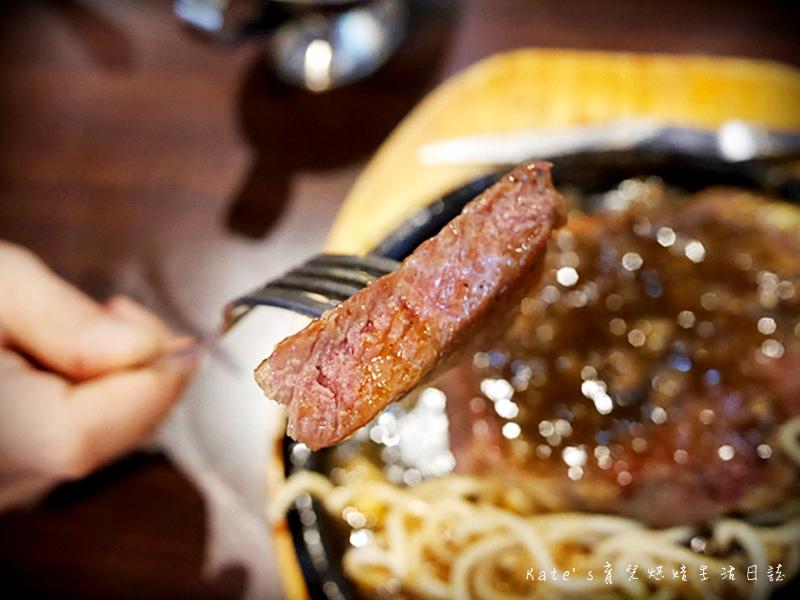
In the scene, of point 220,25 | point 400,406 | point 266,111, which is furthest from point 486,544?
point 220,25

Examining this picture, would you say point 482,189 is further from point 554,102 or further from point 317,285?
point 554,102

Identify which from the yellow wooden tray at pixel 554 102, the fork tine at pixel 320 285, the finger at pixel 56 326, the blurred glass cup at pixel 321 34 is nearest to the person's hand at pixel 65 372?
the finger at pixel 56 326

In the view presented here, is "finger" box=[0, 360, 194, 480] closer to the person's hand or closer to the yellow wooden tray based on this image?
the person's hand

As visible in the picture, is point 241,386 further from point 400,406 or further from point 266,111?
point 266,111

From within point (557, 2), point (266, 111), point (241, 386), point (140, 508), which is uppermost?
point (557, 2)

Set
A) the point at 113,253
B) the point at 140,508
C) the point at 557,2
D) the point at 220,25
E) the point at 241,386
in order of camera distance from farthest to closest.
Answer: the point at 557,2
the point at 220,25
the point at 113,253
the point at 140,508
the point at 241,386

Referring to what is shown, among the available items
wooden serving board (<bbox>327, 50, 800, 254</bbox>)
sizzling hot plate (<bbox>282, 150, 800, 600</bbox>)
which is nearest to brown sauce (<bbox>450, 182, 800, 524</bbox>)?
sizzling hot plate (<bbox>282, 150, 800, 600</bbox>)

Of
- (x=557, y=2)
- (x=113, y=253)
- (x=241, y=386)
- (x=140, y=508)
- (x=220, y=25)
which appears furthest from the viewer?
(x=557, y=2)

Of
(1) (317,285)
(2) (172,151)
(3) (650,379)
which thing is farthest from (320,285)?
(2) (172,151)

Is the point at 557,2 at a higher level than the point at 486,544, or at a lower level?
higher
